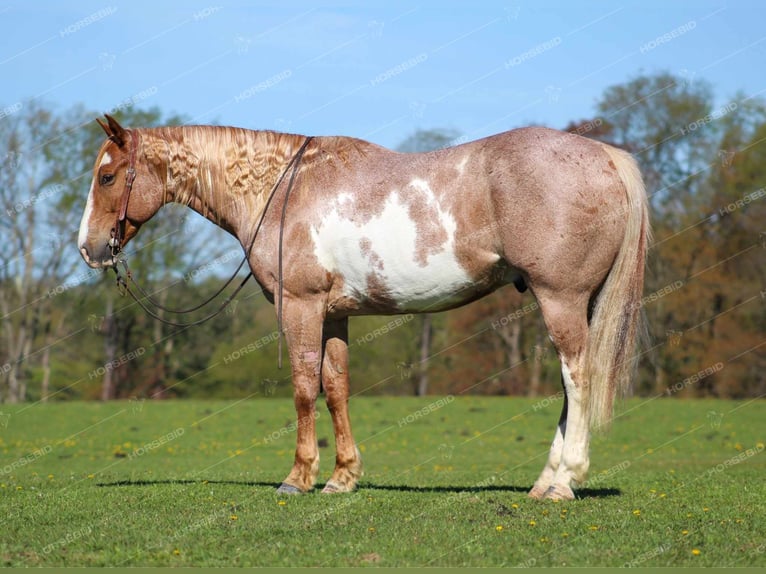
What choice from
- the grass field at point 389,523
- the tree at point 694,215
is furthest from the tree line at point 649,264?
the grass field at point 389,523

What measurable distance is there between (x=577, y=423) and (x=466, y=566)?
251 centimetres

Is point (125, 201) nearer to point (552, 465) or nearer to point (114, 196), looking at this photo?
point (114, 196)

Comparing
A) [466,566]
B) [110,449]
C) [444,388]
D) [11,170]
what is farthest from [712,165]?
[466,566]

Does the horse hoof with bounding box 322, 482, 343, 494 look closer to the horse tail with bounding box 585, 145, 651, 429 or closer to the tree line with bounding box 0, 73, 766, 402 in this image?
the horse tail with bounding box 585, 145, 651, 429

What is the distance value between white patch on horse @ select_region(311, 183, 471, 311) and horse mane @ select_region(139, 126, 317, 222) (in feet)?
3.24

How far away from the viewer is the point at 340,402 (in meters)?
8.61

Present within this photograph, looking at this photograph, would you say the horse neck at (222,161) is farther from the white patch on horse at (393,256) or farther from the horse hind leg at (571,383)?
the horse hind leg at (571,383)

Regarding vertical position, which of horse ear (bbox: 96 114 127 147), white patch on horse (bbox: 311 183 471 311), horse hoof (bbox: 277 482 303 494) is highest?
horse ear (bbox: 96 114 127 147)

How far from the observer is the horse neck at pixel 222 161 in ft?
28.9

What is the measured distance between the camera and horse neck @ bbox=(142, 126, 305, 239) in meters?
8.80

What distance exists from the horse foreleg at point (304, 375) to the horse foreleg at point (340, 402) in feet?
0.75

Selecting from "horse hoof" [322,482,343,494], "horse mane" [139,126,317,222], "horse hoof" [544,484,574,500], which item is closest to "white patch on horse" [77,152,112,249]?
"horse mane" [139,126,317,222]

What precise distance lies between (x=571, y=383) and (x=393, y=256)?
1.91m

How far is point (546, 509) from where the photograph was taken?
709 cm
